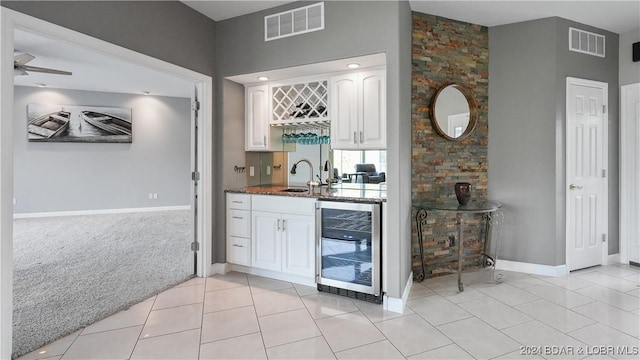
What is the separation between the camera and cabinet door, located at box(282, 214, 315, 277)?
309 centimetres

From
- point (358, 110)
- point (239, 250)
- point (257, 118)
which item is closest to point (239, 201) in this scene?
point (239, 250)

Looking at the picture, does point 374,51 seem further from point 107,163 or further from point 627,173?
point 107,163

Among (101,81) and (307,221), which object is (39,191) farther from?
(307,221)

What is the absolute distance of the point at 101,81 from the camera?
6.03 m

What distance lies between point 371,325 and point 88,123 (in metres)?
7.04

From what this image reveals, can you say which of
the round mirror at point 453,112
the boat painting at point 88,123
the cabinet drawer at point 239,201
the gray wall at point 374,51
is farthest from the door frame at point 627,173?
the boat painting at point 88,123

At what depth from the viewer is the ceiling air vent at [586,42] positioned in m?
3.51

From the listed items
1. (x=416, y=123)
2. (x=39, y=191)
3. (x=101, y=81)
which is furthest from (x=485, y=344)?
(x=39, y=191)

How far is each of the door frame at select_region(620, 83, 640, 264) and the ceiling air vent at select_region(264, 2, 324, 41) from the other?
3650 mm

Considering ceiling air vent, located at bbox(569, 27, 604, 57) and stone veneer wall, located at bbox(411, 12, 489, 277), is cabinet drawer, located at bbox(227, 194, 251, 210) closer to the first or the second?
stone veneer wall, located at bbox(411, 12, 489, 277)

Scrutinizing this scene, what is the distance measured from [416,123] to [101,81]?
5.84 metres

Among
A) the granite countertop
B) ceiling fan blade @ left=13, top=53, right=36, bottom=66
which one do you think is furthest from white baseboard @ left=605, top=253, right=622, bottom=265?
ceiling fan blade @ left=13, top=53, right=36, bottom=66

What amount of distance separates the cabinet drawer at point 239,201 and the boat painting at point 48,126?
5.23 meters

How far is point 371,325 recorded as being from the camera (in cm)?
241
